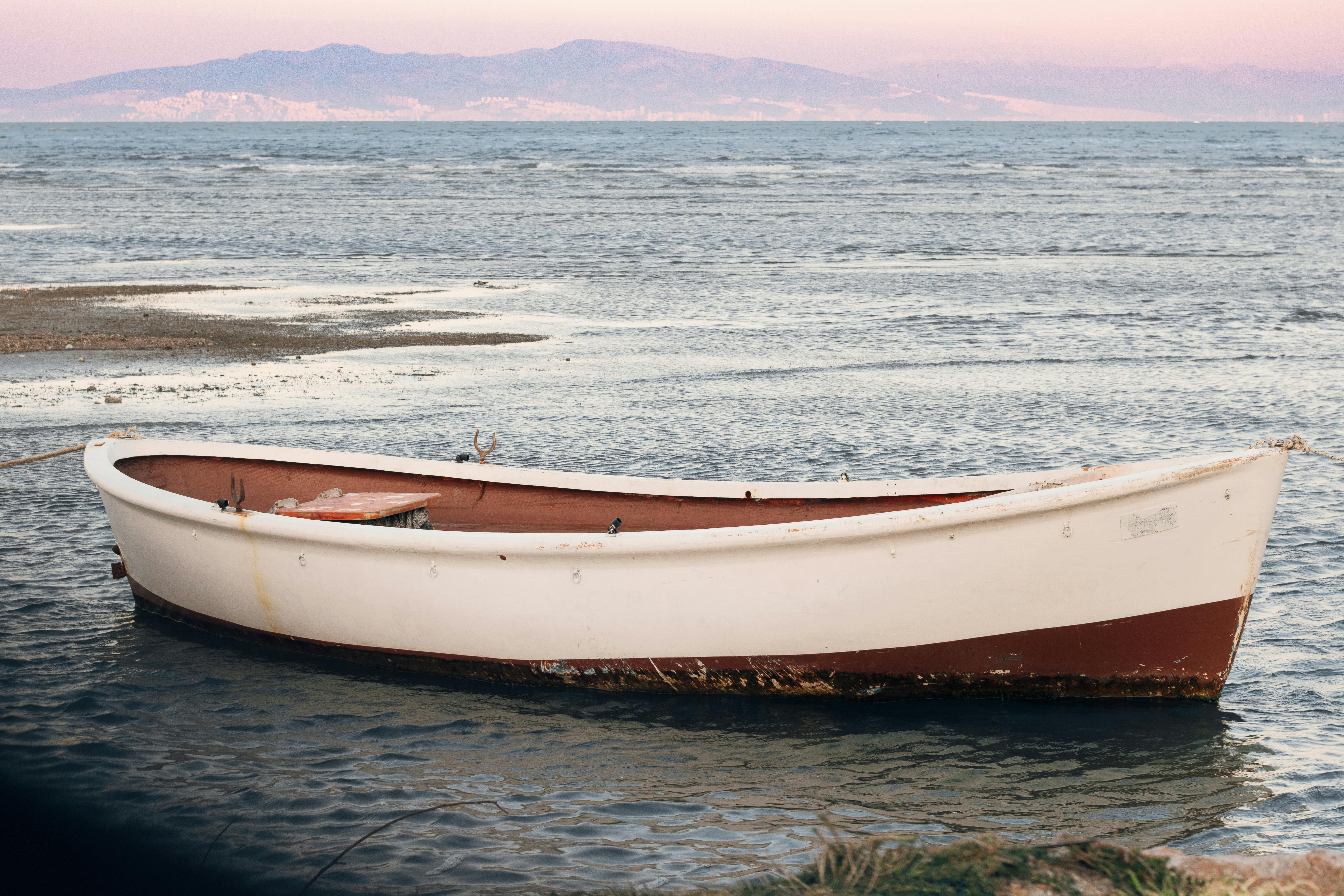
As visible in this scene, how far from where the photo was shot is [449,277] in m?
23.1

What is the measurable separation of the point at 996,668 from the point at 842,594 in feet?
2.75

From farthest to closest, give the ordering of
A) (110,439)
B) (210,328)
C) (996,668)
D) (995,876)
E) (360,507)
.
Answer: (210,328) → (110,439) → (360,507) → (996,668) → (995,876)

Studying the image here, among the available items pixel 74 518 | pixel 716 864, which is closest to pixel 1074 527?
pixel 716 864

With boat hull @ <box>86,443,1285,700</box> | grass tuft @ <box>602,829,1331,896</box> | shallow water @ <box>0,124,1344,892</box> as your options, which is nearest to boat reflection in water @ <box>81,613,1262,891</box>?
shallow water @ <box>0,124,1344,892</box>

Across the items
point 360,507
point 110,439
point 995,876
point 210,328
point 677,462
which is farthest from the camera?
point 210,328

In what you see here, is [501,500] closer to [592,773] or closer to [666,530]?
[666,530]

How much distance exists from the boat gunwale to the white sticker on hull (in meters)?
0.12

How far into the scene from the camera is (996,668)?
572 cm

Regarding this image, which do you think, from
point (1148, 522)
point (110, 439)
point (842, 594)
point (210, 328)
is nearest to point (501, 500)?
point (110, 439)

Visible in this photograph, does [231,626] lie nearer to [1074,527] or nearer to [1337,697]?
[1074,527]

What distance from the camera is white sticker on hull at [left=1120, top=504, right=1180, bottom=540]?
530 centimetres

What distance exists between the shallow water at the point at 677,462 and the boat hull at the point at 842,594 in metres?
0.19

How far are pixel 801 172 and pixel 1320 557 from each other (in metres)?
54.3

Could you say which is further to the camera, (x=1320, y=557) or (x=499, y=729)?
(x=1320, y=557)
